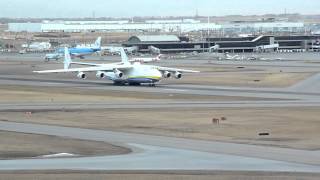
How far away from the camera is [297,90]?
99.4 m

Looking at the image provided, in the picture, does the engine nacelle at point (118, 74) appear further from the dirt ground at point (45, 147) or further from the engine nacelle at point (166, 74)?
the dirt ground at point (45, 147)

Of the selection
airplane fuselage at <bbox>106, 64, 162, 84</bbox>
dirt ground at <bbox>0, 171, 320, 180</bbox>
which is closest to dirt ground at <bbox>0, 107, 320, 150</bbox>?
dirt ground at <bbox>0, 171, 320, 180</bbox>

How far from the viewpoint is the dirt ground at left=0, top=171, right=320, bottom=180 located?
3359cm

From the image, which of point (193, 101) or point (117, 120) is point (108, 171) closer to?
point (117, 120)

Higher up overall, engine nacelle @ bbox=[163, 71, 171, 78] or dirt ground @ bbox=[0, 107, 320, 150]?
dirt ground @ bbox=[0, 107, 320, 150]

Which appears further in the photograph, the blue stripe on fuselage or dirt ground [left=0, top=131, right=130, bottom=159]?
the blue stripe on fuselage

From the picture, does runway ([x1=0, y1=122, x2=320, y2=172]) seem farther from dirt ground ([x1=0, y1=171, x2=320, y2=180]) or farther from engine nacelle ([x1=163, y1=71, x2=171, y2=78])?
engine nacelle ([x1=163, y1=71, x2=171, y2=78])

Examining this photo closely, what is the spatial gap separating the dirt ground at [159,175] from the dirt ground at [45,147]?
694 centimetres

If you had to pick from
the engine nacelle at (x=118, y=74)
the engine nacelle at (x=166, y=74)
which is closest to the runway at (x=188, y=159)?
the engine nacelle at (x=118, y=74)

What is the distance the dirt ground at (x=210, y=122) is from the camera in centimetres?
5091

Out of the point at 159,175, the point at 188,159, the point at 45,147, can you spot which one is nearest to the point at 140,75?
the point at 45,147

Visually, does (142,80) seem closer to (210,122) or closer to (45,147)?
(210,122)

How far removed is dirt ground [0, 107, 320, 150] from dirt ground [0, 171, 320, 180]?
11.1 metres

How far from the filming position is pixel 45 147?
149 feet
